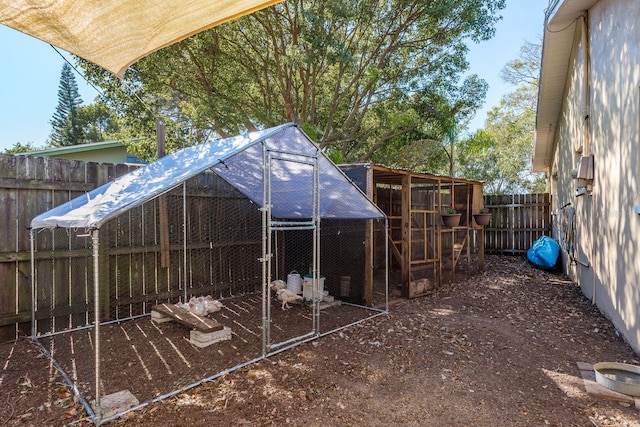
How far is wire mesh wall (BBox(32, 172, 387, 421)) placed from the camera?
336cm

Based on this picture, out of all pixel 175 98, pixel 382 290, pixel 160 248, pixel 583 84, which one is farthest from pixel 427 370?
pixel 175 98

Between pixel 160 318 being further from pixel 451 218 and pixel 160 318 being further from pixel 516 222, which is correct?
pixel 516 222

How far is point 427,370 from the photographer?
3316 millimetres

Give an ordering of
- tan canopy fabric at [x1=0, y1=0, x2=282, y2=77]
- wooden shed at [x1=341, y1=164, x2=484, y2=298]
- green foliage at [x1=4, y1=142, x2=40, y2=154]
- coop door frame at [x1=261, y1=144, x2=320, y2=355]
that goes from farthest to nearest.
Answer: green foliage at [x1=4, y1=142, x2=40, y2=154]
wooden shed at [x1=341, y1=164, x2=484, y2=298]
coop door frame at [x1=261, y1=144, x2=320, y2=355]
tan canopy fabric at [x1=0, y1=0, x2=282, y2=77]

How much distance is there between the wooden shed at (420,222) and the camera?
5.91 metres

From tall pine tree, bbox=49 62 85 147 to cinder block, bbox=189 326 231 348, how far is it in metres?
28.5

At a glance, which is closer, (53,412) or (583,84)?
→ (53,412)

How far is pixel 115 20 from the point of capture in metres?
2.02

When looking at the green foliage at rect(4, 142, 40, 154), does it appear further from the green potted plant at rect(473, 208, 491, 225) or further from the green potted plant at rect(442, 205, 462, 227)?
the green potted plant at rect(473, 208, 491, 225)

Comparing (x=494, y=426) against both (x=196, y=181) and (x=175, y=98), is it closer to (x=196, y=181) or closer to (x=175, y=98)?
(x=196, y=181)

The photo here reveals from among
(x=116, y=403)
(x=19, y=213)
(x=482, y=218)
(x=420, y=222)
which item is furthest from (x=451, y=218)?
(x=19, y=213)

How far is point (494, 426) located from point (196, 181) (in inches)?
177

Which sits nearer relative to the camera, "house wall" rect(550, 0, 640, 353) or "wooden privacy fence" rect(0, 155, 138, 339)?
"house wall" rect(550, 0, 640, 353)

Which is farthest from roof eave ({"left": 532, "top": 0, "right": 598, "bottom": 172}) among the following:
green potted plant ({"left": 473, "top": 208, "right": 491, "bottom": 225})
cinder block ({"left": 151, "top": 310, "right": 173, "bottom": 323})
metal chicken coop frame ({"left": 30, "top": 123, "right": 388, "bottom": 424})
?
cinder block ({"left": 151, "top": 310, "right": 173, "bottom": 323})
